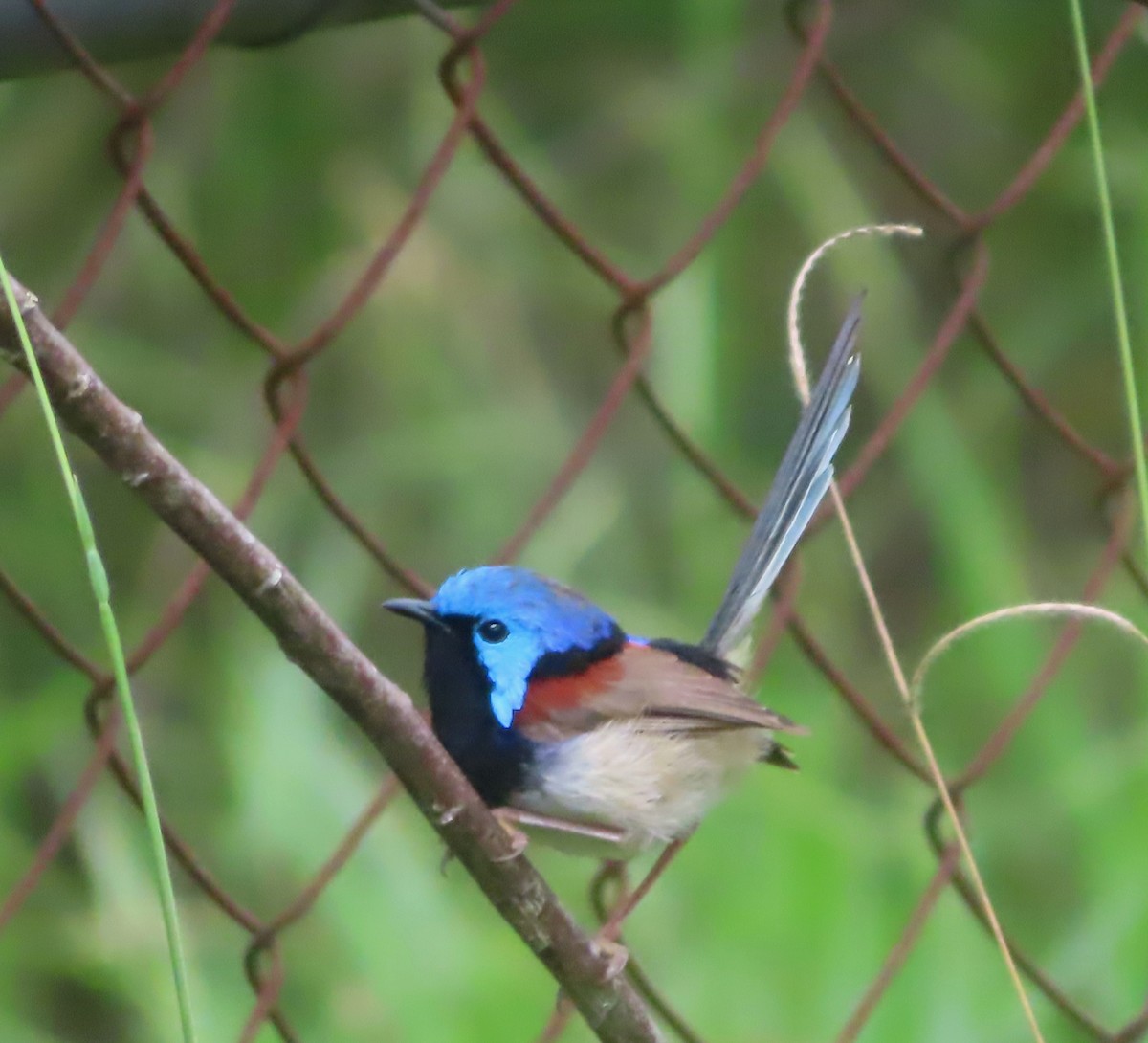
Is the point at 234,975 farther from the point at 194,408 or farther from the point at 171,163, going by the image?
the point at 171,163

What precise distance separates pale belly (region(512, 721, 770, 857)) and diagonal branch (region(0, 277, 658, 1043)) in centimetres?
28

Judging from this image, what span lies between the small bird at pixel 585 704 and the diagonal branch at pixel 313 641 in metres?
0.28

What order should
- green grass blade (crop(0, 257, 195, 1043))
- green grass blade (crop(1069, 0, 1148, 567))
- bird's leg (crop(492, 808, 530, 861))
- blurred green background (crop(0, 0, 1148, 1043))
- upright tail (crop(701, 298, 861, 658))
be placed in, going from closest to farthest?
1. green grass blade (crop(0, 257, 195, 1043))
2. bird's leg (crop(492, 808, 530, 861))
3. green grass blade (crop(1069, 0, 1148, 567))
4. upright tail (crop(701, 298, 861, 658))
5. blurred green background (crop(0, 0, 1148, 1043))

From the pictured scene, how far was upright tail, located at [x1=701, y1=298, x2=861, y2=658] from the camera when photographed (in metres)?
1.33

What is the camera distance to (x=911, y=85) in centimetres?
339

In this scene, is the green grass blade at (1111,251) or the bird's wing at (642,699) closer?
the green grass blade at (1111,251)

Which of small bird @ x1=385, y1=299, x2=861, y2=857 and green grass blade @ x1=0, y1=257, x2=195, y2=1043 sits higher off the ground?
green grass blade @ x1=0, y1=257, x2=195, y2=1043

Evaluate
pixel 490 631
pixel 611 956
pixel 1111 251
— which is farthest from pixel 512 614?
pixel 1111 251

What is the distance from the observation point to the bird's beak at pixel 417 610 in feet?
4.00

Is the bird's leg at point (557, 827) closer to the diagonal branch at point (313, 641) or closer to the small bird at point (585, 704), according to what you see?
the small bird at point (585, 704)

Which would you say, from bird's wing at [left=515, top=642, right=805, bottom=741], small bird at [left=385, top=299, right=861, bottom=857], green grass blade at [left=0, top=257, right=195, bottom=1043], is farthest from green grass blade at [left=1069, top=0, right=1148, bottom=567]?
green grass blade at [left=0, top=257, right=195, bottom=1043]

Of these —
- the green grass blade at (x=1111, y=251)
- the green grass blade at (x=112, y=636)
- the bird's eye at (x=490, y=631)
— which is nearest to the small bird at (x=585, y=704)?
the bird's eye at (x=490, y=631)

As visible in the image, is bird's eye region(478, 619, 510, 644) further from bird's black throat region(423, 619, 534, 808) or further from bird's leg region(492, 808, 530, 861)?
bird's leg region(492, 808, 530, 861)

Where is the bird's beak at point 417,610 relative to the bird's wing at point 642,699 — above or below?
above
